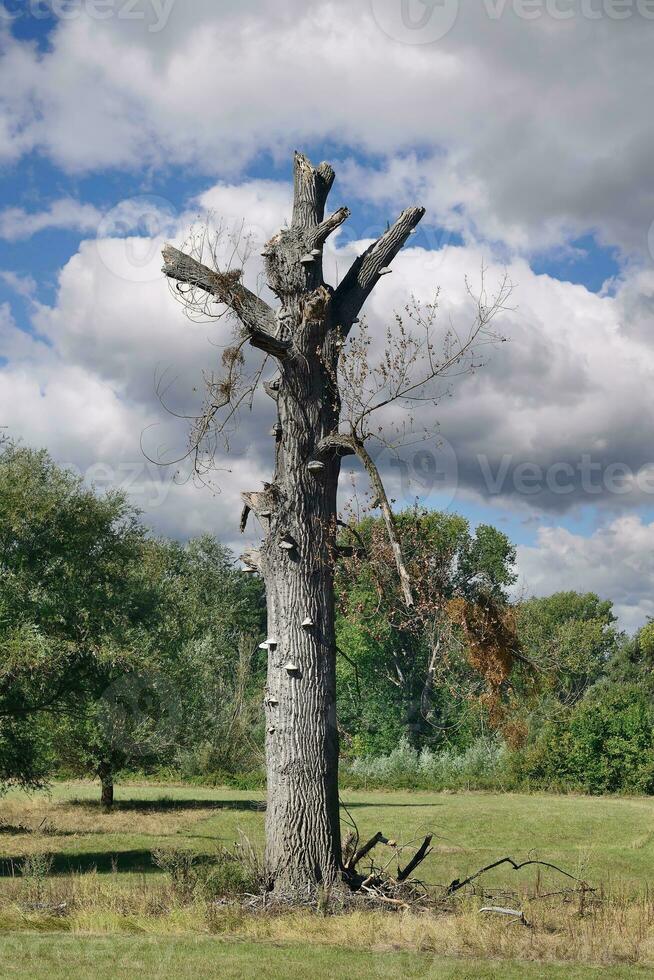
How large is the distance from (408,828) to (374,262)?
1635 cm

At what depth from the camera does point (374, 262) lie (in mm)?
11750

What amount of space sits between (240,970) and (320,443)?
221 inches

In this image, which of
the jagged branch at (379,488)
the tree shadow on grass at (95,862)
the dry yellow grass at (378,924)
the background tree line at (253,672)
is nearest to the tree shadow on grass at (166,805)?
the background tree line at (253,672)

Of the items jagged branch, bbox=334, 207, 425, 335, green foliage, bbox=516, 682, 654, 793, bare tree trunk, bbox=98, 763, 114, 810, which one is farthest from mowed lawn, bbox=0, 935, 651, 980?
green foliage, bbox=516, 682, 654, 793

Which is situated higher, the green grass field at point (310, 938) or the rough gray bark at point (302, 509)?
the rough gray bark at point (302, 509)

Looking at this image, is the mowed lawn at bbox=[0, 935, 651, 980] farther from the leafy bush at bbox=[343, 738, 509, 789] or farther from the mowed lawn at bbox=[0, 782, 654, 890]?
the leafy bush at bbox=[343, 738, 509, 789]

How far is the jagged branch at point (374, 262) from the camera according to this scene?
1168 centimetres

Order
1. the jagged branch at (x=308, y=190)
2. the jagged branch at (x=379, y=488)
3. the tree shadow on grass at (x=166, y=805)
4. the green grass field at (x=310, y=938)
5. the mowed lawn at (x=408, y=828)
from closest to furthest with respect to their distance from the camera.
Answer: the green grass field at (x=310, y=938)
the jagged branch at (x=379, y=488)
the jagged branch at (x=308, y=190)
the mowed lawn at (x=408, y=828)
the tree shadow on grass at (x=166, y=805)

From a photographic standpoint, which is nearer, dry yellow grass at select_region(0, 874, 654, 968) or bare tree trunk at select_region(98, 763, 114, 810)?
dry yellow grass at select_region(0, 874, 654, 968)

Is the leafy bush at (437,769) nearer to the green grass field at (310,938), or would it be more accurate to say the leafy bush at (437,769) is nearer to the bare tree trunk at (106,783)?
the bare tree trunk at (106,783)

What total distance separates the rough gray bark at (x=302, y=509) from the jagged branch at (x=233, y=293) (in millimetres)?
13

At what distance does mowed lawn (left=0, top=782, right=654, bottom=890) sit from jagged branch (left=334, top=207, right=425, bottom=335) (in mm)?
8267

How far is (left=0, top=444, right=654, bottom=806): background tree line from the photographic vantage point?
35.3ft

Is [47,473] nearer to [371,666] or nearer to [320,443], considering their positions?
[320,443]
